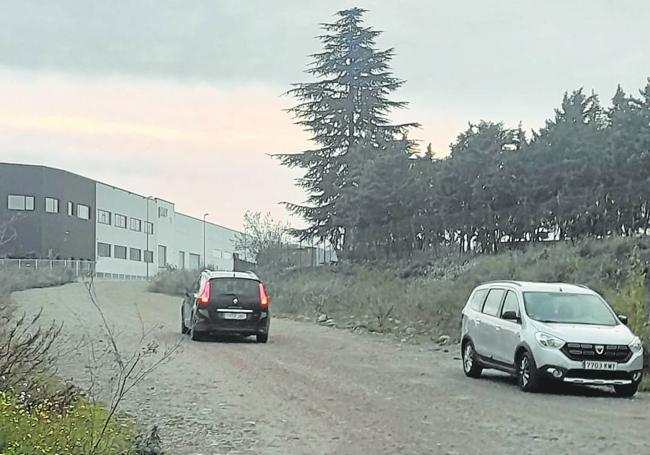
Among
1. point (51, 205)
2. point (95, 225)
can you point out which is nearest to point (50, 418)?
point (51, 205)

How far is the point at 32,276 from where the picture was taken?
60.8 m

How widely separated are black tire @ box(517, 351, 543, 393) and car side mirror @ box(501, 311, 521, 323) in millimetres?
669

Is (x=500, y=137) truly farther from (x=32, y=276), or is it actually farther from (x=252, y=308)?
(x=32, y=276)

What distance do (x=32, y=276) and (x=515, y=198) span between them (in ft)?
109

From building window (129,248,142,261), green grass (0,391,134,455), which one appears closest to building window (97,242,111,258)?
building window (129,248,142,261)

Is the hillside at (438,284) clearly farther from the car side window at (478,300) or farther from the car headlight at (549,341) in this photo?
the car headlight at (549,341)

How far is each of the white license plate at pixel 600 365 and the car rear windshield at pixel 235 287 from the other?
10.7 metres

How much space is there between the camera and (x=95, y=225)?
90750 millimetres

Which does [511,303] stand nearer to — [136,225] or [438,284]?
[438,284]

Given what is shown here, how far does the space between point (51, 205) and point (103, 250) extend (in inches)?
423

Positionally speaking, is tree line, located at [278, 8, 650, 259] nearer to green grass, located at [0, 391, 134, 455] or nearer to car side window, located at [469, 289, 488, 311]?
car side window, located at [469, 289, 488, 311]

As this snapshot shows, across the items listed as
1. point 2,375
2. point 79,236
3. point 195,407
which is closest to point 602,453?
point 195,407

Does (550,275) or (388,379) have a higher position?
(550,275)

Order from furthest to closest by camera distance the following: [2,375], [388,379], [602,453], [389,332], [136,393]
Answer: [389,332]
[388,379]
[136,393]
[2,375]
[602,453]
